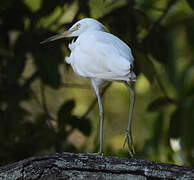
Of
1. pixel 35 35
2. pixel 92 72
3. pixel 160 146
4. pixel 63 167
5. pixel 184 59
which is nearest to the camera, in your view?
pixel 63 167

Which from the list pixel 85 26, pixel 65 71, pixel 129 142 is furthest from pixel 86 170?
pixel 65 71

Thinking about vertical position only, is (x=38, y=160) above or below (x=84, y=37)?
below

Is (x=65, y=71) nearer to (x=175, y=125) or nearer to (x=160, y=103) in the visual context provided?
(x=160, y=103)

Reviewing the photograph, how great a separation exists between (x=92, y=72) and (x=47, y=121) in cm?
168

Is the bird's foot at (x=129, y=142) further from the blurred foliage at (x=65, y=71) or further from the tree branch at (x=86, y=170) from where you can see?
the blurred foliage at (x=65, y=71)

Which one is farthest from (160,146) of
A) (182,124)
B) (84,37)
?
(84,37)

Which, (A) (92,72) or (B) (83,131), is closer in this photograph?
(A) (92,72)

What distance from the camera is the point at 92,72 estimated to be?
2.47 metres

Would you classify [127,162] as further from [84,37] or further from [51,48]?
[51,48]

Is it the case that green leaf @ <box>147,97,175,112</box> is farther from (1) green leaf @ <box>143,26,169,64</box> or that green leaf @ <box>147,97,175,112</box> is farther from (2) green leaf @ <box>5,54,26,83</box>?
(2) green leaf @ <box>5,54,26,83</box>

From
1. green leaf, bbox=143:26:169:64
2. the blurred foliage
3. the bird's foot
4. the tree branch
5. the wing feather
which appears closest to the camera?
the tree branch

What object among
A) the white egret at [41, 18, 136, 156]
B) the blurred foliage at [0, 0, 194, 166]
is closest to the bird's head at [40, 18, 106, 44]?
→ the white egret at [41, 18, 136, 156]

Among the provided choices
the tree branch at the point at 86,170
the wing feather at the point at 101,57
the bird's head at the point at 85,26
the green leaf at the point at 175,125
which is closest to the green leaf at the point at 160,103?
the green leaf at the point at 175,125

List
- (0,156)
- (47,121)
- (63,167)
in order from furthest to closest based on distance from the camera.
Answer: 1. (47,121)
2. (0,156)
3. (63,167)
